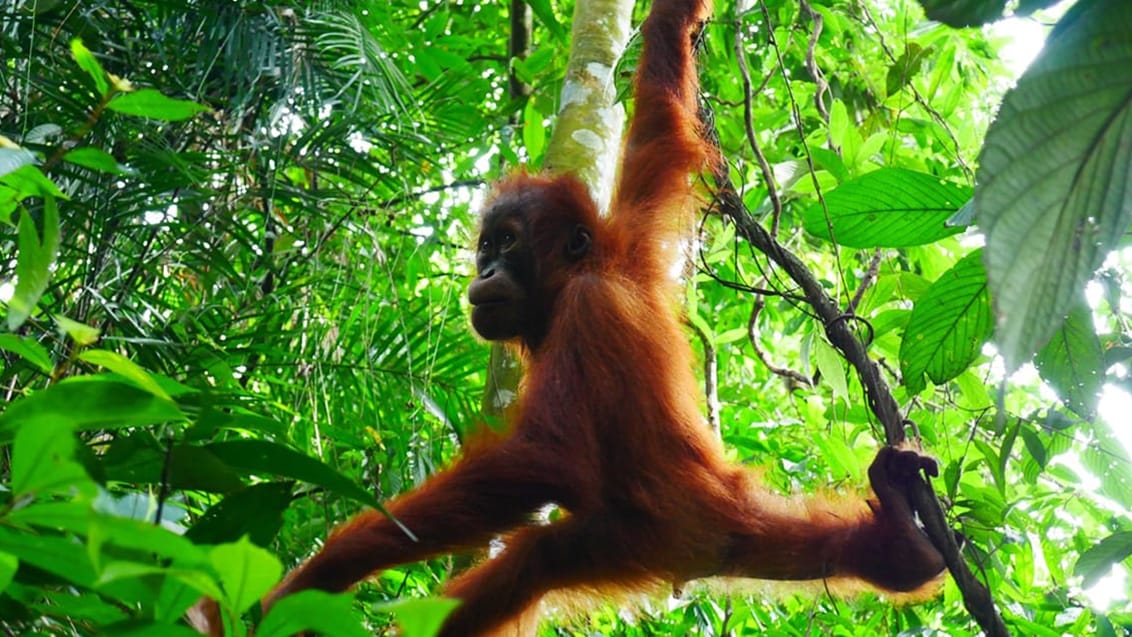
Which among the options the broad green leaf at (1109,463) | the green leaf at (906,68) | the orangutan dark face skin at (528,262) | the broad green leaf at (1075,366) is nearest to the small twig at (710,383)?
the orangutan dark face skin at (528,262)

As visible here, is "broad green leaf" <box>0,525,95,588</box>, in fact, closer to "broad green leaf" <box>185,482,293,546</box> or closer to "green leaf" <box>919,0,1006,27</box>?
"broad green leaf" <box>185,482,293,546</box>

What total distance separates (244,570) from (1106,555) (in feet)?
6.91

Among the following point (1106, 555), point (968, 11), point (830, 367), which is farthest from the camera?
point (830, 367)

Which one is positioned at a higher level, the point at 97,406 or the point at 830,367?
the point at 830,367

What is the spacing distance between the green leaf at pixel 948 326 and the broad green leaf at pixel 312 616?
1698mm

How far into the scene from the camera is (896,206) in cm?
236

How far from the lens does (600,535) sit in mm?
3145

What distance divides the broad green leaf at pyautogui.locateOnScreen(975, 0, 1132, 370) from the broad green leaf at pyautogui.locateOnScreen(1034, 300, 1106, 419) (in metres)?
1.25

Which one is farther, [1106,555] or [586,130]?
[586,130]

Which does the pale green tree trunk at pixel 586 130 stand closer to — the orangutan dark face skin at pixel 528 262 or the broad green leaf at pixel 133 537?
the orangutan dark face skin at pixel 528 262

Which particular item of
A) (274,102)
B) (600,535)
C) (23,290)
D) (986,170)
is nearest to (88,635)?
(23,290)

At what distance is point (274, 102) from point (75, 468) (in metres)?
3.61

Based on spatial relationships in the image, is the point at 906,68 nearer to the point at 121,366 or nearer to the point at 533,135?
the point at 533,135

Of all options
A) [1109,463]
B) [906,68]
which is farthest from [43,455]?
[906,68]
